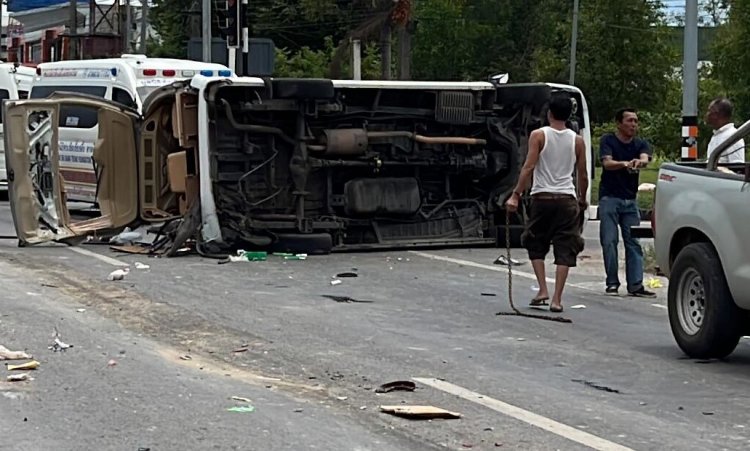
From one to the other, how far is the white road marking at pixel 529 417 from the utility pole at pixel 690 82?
14157mm

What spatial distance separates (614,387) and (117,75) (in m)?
12.9

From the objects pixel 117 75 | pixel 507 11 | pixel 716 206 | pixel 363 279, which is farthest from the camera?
pixel 507 11

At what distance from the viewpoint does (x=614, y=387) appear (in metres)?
8.46

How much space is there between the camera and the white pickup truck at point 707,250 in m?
8.89

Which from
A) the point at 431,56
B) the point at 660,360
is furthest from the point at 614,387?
the point at 431,56

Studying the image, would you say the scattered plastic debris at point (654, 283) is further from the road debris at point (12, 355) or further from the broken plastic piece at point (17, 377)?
the broken plastic piece at point (17, 377)

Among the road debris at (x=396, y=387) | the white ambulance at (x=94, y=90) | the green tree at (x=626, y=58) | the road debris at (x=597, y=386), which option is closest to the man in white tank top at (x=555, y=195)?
the road debris at (x=597, y=386)

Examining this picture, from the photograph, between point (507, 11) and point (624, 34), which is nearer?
point (624, 34)

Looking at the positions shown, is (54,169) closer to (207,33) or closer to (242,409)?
(242,409)

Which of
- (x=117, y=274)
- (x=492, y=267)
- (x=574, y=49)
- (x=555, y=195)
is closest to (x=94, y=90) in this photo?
(x=117, y=274)

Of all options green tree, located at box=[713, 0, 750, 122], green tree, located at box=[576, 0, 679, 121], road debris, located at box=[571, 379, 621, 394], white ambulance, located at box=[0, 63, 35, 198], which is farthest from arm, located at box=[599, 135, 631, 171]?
green tree, located at box=[576, 0, 679, 121]

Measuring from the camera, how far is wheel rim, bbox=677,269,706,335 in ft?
31.0

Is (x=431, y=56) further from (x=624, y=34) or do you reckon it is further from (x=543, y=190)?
(x=543, y=190)

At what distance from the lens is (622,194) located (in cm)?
1280
